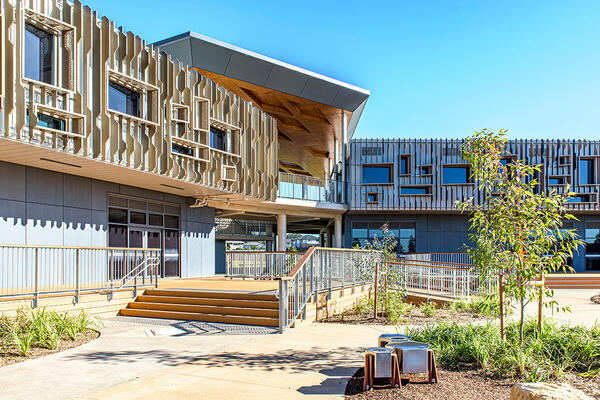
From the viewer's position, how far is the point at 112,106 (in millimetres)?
14352

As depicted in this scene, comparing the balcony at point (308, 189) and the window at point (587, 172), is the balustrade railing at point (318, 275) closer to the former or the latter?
the balcony at point (308, 189)

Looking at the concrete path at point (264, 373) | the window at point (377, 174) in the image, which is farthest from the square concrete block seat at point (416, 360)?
the window at point (377, 174)

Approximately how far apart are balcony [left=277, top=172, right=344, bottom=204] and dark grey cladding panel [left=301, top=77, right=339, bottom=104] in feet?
14.0

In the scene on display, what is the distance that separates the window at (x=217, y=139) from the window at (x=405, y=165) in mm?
14725

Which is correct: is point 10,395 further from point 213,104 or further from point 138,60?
point 213,104

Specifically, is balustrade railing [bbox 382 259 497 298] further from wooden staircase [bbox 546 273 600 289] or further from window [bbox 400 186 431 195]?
window [bbox 400 186 431 195]

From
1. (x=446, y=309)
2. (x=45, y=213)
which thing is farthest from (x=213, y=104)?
(x=446, y=309)

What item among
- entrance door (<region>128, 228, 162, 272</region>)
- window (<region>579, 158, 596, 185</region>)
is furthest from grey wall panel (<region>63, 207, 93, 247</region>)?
window (<region>579, 158, 596, 185</region>)

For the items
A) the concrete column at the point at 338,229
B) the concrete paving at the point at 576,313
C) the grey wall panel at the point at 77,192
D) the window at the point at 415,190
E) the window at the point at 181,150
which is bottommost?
the concrete paving at the point at 576,313

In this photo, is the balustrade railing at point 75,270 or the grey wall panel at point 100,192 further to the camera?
the grey wall panel at point 100,192

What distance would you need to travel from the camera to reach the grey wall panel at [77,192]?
48.6ft

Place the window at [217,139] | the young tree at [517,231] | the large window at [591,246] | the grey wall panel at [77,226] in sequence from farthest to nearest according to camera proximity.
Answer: the large window at [591,246] < the window at [217,139] < the grey wall panel at [77,226] < the young tree at [517,231]

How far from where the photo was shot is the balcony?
26281mm

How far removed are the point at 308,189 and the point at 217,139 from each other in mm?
9333
